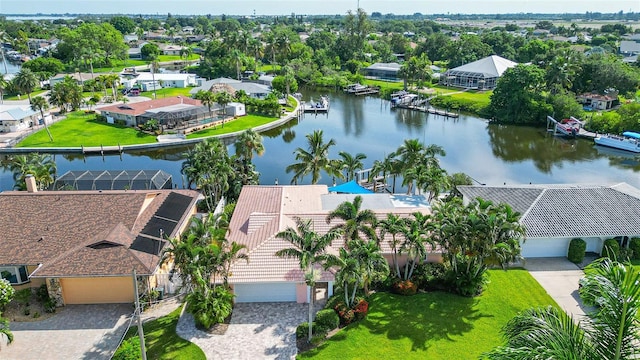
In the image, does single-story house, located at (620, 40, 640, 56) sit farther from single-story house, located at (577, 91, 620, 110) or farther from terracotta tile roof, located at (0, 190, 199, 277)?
terracotta tile roof, located at (0, 190, 199, 277)

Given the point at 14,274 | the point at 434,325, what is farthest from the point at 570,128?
the point at 14,274

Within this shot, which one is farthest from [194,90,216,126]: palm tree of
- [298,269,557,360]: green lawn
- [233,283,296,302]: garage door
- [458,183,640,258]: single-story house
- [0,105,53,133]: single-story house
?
[298,269,557,360]: green lawn

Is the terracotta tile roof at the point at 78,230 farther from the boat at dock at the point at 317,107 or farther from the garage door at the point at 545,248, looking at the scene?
the boat at dock at the point at 317,107

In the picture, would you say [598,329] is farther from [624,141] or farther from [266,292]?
Answer: [624,141]

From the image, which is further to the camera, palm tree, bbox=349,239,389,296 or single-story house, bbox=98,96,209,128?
single-story house, bbox=98,96,209,128

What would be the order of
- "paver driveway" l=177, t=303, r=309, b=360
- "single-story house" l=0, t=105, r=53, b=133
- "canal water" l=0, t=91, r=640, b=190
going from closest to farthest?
"paver driveway" l=177, t=303, r=309, b=360, "canal water" l=0, t=91, r=640, b=190, "single-story house" l=0, t=105, r=53, b=133

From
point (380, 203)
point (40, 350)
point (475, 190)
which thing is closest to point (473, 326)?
point (380, 203)
